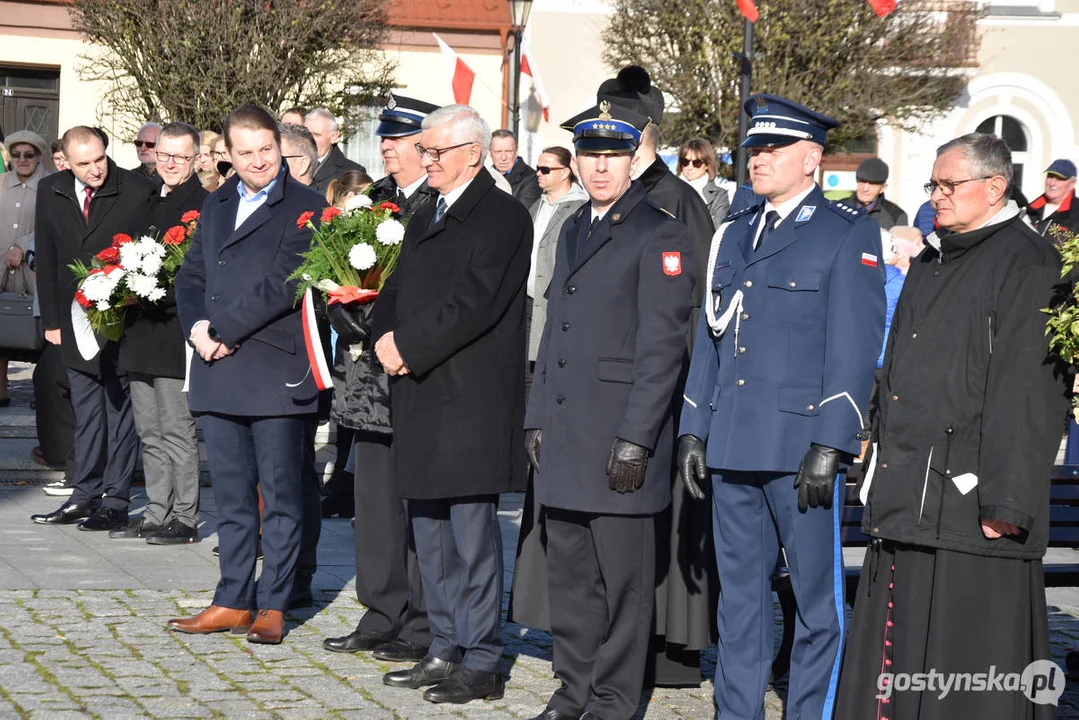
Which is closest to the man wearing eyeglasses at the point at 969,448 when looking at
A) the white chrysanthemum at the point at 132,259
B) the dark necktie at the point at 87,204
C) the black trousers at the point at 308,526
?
the black trousers at the point at 308,526

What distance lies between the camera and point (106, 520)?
910 cm

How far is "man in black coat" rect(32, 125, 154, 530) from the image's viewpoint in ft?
30.3

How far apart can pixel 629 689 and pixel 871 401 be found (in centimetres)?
130

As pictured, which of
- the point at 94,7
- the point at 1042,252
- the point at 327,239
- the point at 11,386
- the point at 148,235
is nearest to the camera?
the point at 1042,252

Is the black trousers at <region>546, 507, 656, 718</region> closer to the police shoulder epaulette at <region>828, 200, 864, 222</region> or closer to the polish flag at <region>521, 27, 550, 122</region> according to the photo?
the police shoulder epaulette at <region>828, 200, 864, 222</region>

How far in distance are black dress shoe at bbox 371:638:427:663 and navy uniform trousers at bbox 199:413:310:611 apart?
1.68ft

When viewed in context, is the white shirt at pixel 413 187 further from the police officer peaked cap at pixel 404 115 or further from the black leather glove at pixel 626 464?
the black leather glove at pixel 626 464

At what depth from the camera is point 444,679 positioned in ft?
19.8

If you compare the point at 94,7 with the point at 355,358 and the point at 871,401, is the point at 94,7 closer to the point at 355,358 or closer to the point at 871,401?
the point at 355,358

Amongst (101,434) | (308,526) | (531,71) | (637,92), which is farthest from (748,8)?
(308,526)

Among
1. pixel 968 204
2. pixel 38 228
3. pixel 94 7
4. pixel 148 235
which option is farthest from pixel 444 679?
pixel 94 7

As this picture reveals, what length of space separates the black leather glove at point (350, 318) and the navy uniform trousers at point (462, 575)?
767 millimetres

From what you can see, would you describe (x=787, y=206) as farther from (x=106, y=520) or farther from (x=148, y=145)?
(x=148, y=145)

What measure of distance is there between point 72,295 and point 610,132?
4.87m
